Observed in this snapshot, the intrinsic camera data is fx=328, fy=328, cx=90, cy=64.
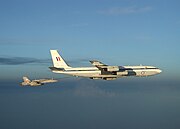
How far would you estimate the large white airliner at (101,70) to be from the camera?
124100mm

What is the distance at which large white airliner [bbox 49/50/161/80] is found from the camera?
12410cm

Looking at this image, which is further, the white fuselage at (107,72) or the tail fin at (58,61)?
the tail fin at (58,61)

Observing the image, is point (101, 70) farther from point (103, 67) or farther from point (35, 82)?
point (35, 82)

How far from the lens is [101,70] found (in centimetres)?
12525

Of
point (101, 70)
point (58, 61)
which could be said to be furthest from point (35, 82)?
point (101, 70)

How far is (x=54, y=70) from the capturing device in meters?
124

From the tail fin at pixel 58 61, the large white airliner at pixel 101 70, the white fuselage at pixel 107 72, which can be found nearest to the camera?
the large white airliner at pixel 101 70

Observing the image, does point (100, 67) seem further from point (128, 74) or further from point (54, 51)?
point (54, 51)

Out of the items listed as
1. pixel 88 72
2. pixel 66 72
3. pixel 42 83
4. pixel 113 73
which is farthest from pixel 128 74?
pixel 42 83

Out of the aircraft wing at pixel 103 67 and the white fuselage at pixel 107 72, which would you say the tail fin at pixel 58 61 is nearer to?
the white fuselage at pixel 107 72

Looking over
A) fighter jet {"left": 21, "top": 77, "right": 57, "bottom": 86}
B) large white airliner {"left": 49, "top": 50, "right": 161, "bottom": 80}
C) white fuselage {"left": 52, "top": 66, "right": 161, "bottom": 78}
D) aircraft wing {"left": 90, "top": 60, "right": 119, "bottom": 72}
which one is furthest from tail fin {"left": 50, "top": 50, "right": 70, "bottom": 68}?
aircraft wing {"left": 90, "top": 60, "right": 119, "bottom": 72}

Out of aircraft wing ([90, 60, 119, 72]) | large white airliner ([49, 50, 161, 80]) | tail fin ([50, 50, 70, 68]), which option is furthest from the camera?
tail fin ([50, 50, 70, 68])

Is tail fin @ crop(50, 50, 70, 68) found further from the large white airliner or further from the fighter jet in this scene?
the fighter jet

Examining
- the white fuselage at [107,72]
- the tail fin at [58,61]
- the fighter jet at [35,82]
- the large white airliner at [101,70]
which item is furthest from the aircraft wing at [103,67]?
the fighter jet at [35,82]
